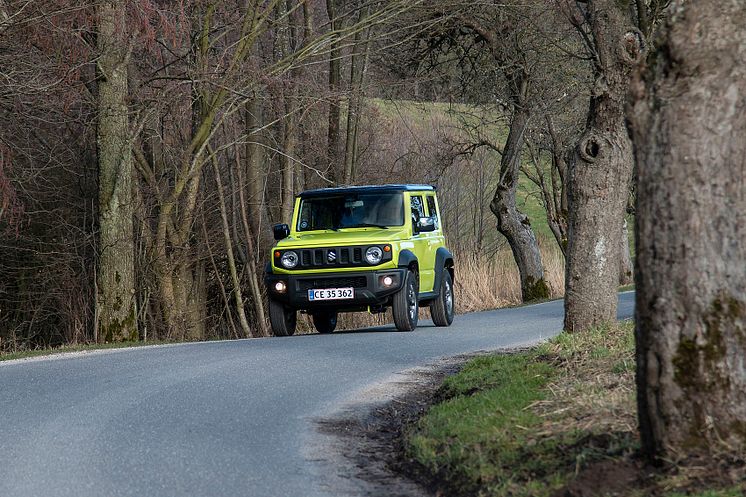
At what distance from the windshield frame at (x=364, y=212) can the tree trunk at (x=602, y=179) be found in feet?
20.3

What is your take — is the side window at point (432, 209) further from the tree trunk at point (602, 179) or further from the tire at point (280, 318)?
the tree trunk at point (602, 179)

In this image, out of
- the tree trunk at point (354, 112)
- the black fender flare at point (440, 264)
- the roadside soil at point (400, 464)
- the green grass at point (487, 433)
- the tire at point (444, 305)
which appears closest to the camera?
the roadside soil at point (400, 464)

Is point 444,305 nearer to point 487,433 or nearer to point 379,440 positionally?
point 379,440

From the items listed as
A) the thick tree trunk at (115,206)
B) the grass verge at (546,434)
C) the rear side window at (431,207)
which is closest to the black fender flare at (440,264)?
the rear side window at (431,207)

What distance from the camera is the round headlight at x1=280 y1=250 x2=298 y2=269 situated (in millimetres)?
18266

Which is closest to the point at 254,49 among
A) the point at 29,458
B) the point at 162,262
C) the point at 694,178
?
the point at 162,262

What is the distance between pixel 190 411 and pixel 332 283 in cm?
832

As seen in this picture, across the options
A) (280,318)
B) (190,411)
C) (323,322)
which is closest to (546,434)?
(190,411)

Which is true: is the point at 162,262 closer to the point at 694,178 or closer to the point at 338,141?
the point at 338,141

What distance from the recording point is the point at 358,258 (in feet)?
59.1

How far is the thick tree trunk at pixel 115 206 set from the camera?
2245 cm

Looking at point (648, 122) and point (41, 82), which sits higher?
point (41, 82)

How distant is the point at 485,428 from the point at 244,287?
888 inches

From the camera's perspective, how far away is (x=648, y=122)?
6.39 metres
